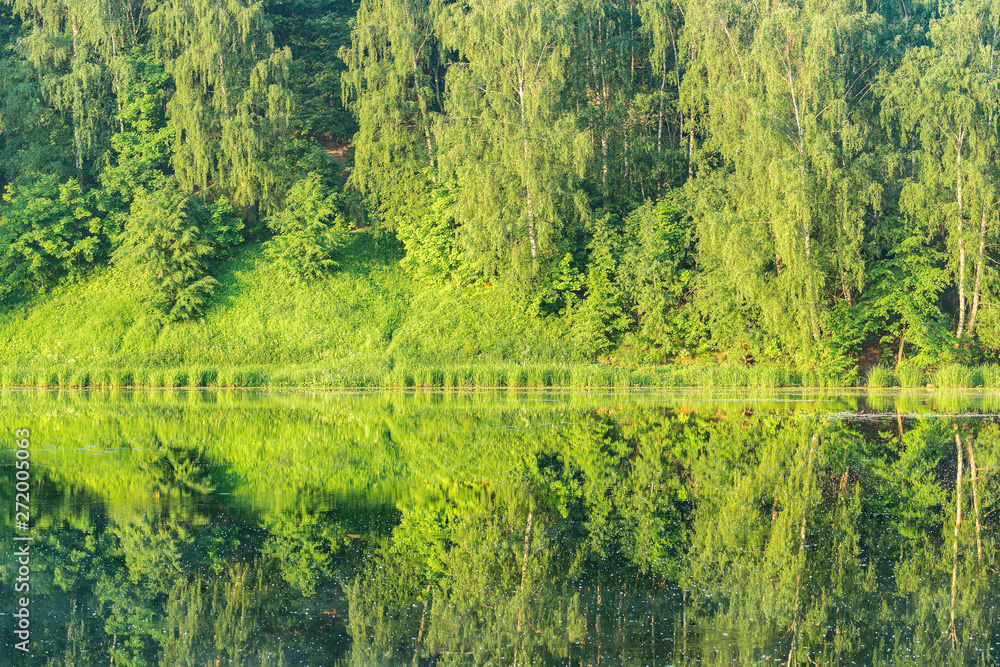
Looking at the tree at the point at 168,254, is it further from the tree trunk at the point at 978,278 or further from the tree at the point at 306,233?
the tree trunk at the point at 978,278

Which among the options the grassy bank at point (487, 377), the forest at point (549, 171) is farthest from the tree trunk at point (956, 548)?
→ the forest at point (549, 171)

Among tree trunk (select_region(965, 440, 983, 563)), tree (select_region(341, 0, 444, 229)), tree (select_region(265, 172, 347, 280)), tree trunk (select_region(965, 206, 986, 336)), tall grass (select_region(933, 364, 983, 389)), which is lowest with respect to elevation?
tall grass (select_region(933, 364, 983, 389))

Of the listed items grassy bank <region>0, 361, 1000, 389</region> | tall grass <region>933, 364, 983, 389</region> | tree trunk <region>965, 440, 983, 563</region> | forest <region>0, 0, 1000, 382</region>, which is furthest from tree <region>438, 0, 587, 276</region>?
tree trunk <region>965, 440, 983, 563</region>

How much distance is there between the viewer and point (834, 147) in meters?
36.1

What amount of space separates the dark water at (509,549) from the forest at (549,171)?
2084 centimetres

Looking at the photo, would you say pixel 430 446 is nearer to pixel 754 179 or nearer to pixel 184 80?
pixel 754 179

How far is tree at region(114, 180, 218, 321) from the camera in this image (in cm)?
4403

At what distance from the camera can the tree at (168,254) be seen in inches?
1734

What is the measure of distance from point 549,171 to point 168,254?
732 inches

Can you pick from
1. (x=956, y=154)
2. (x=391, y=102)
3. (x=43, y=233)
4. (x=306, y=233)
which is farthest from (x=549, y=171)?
(x=43, y=233)

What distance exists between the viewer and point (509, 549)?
9.23 m

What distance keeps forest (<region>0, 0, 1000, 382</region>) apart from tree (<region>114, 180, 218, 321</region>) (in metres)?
0.17

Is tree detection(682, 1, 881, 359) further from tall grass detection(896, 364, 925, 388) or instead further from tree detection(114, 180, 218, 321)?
tree detection(114, 180, 218, 321)

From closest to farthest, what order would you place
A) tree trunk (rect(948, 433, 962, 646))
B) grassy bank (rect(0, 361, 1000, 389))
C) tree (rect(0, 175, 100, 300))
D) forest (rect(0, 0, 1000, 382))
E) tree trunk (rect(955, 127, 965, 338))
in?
tree trunk (rect(948, 433, 962, 646)), grassy bank (rect(0, 361, 1000, 389)), forest (rect(0, 0, 1000, 382)), tree trunk (rect(955, 127, 965, 338)), tree (rect(0, 175, 100, 300))
